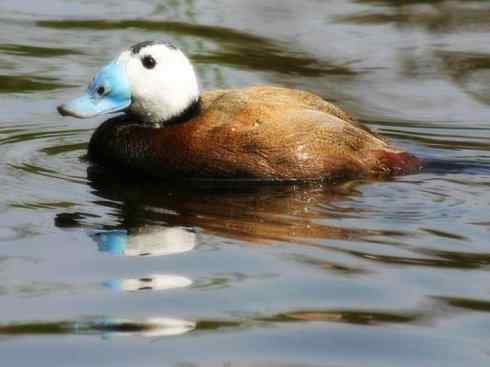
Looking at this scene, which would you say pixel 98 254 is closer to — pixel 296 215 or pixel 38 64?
pixel 296 215

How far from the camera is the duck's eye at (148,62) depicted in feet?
25.8

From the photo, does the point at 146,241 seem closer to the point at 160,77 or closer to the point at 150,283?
the point at 150,283

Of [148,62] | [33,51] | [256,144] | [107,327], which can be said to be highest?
[148,62]

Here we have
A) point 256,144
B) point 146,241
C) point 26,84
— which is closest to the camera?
point 146,241

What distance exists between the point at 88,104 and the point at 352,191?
4.56 ft

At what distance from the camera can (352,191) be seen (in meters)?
7.55

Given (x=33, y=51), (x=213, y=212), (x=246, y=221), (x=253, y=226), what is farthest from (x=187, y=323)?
(x=33, y=51)

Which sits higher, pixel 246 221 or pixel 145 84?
pixel 145 84

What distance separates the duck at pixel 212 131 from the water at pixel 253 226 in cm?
15

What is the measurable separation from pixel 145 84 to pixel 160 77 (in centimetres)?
8

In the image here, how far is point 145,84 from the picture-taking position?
7867mm

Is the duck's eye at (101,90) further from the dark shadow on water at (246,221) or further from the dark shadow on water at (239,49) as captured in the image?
the dark shadow on water at (239,49)

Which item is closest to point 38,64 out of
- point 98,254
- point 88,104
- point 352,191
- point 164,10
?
point 164,10

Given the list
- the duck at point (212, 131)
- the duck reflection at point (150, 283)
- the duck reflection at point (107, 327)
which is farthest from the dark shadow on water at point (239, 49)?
the duck reflection at point (107, 327)
